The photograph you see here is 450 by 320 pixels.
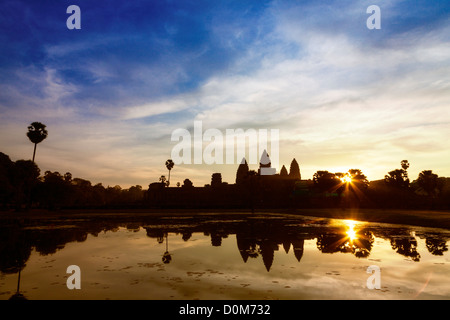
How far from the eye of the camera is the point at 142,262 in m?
13.4

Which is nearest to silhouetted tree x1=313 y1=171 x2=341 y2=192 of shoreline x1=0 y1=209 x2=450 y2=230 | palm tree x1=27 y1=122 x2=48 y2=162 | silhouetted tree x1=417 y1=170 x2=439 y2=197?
silhouetted tree x1=417 y1=170 x2=439 y2=197

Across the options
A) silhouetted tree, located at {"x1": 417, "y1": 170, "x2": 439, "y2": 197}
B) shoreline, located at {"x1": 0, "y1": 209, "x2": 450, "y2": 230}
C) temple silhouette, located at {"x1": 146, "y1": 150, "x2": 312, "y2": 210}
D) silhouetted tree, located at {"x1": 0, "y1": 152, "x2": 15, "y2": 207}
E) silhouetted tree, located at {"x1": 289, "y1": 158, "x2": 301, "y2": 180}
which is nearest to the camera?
shoreline, located at {"x1": 0, "y1": 209, "x2": 450, "y2": 230}

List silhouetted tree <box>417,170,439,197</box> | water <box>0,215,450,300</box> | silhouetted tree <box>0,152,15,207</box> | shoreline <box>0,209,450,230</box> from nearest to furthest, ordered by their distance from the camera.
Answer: water <box>0,215,450,300</box> < shoreline <box>0,209,450,230</box> < silhouetted tree <box>0,152,15,207</box> < silhouetted tree <box>417,170,439,197</box>

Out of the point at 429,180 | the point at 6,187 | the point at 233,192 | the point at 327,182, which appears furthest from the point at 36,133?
the point at 429,180

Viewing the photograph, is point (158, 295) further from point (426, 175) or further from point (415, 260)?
point (426, 175)

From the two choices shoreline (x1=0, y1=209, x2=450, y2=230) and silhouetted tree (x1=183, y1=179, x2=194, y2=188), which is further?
silhouetted tree (x1=183, y1=179, x2=194, y2=188)

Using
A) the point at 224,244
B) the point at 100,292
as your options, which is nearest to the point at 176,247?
the point at 224,244

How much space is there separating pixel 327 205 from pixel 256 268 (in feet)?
232

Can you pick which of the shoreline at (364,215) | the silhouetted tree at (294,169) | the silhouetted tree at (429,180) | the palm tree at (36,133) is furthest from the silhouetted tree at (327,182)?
the palm tree at (36,133)

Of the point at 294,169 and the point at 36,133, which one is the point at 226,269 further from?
the point at 294,169

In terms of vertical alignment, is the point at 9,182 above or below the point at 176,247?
above

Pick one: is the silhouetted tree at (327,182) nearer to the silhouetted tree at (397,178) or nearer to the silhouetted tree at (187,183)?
the silhouetted tree at (397,178)

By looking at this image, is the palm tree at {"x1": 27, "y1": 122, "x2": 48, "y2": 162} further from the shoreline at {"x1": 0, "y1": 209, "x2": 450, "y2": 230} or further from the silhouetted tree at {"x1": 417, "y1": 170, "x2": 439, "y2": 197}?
the silhouetted tree at {"x1": 417, "y1": 170, "x2": 439, "y2": 197}

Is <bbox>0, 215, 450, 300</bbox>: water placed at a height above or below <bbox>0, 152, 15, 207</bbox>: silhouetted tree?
below
